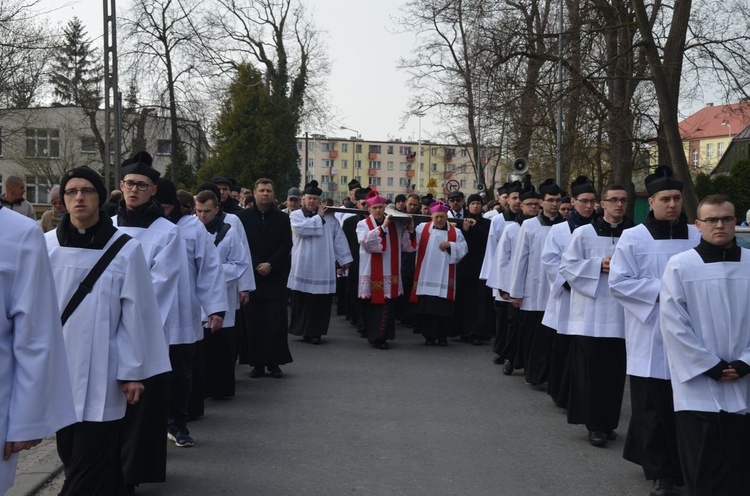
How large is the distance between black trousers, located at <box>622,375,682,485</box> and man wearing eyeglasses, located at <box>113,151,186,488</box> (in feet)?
10.3

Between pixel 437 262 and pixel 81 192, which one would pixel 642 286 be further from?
pixel 437 262

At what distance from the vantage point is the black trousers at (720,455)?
17.9 ft

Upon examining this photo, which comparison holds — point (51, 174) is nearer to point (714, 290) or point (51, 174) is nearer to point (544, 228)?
point (544, 228)

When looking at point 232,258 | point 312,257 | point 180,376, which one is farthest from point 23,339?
point 312,257

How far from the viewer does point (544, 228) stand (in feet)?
36.1

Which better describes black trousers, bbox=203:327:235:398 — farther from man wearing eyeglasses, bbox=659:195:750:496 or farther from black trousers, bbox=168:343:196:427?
man wearing eyeglasses, bbox=659:195:750:496

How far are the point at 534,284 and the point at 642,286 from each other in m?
4.25

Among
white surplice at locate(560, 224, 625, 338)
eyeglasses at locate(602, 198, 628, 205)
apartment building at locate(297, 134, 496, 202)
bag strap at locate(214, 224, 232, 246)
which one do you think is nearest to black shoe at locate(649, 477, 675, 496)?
white surplice at locate(560, 224, 625, 338)

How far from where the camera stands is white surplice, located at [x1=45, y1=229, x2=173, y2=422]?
5012 mm

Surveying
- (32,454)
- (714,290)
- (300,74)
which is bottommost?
(32,454)

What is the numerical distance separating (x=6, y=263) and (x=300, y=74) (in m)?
42.4

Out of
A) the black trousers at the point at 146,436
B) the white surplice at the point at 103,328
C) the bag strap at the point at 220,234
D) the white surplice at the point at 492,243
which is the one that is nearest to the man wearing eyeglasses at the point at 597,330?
the bag strap at the point at 220,234

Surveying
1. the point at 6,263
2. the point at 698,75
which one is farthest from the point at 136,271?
the point at 698,75

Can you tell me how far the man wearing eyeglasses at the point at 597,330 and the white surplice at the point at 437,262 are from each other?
5966mm
